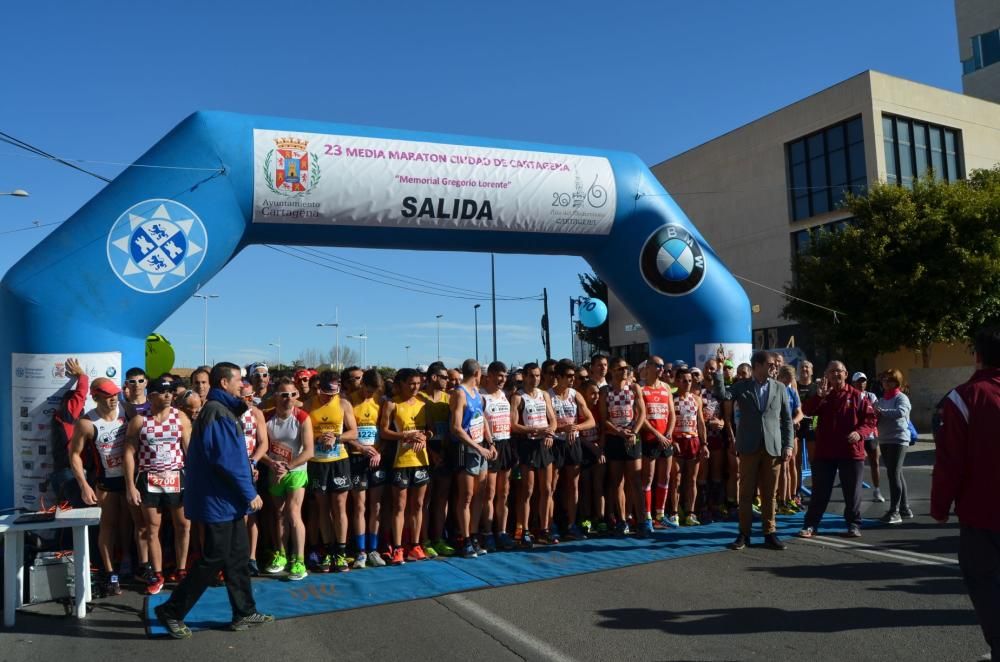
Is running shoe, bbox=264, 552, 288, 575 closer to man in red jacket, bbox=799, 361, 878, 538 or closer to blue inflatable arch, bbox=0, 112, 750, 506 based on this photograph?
blue inflatable arch, bbox=0, 112, 750, 506

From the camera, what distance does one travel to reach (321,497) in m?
6.52

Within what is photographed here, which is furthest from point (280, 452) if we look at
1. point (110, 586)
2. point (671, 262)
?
point (671, 262)

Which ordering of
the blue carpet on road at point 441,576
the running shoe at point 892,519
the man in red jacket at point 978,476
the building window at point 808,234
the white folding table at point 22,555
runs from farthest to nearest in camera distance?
1. the building window at point 808,234
2. the running shoe at point 892,519
3. the blue carpet on road at point 441,576
4. the white folding table at point 22,555
5. the man in red jacket at point 978,476

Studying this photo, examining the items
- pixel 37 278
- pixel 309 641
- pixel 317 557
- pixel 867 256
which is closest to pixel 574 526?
pixel 317 557

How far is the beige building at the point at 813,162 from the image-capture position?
2488 centimetres

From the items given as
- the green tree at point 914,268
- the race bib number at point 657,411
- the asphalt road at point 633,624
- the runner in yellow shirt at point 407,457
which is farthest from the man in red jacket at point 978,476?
the green tree at point 914,268

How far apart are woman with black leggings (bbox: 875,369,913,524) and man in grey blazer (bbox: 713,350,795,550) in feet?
6.62

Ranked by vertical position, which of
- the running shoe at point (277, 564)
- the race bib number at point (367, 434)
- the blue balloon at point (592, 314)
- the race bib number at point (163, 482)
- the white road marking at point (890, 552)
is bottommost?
the white road marking at point (890, 552)

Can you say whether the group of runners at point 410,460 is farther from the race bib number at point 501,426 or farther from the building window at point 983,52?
the building window at point 983,52

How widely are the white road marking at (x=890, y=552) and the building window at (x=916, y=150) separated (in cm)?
2085

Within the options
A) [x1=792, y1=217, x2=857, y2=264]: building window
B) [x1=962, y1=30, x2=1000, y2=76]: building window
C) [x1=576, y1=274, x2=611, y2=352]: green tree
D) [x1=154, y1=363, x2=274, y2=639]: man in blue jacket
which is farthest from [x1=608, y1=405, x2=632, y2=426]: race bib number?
[x1=962, y1=30, x2=1000, y2=76]: building window

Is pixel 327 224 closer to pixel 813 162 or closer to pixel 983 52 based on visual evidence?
pixel 813 162

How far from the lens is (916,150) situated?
25562mm

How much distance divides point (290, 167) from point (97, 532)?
4.18 meters
